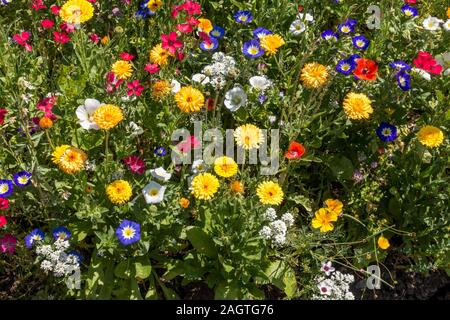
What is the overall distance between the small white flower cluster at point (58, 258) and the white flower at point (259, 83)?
51.6 inches

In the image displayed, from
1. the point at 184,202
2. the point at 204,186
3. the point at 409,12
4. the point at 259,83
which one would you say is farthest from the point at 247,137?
the point at 409,12

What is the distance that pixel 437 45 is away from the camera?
10.2 ft

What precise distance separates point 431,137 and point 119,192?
1612mm

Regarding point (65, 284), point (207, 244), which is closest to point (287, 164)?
point (207, 244)

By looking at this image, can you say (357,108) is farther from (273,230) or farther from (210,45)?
(210,45)

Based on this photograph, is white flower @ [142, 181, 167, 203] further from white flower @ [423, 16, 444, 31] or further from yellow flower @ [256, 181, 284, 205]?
Result: white flower @ [423, 16, 444, 31]

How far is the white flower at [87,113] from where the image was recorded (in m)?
2.47

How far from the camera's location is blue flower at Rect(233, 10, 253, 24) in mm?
3170

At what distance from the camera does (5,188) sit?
2.52 meters

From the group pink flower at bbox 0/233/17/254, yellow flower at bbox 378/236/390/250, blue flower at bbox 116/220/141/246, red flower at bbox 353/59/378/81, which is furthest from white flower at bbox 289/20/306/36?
pink flower at bbox 0/233/17/254

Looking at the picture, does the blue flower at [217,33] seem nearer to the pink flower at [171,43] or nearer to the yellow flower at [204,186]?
the pink flower at [171,43]

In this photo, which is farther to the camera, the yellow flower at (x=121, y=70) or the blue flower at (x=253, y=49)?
the blue flower at (x=253, y=49)

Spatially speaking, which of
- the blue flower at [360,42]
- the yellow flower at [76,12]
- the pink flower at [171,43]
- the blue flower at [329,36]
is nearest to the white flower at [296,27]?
the blue flower at [329,36]

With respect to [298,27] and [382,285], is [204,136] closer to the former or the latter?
[298,27]
